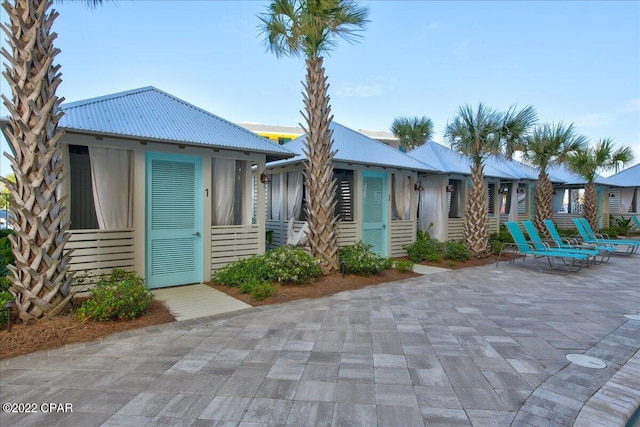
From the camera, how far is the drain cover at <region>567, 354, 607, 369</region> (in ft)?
11.0

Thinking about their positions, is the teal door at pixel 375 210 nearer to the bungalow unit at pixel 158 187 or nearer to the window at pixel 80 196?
the bungalow unit at pixel 158 187

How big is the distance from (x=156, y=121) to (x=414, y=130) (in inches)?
605

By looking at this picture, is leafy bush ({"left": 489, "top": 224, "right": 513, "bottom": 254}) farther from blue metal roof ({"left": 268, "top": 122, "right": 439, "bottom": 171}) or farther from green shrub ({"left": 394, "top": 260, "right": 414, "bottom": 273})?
green shrub ({"left": 394, "top": 260, "right": 414, "bottom": 273})

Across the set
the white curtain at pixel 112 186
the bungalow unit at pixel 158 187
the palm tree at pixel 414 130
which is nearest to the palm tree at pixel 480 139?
the bungalow unit at pixel 158 187

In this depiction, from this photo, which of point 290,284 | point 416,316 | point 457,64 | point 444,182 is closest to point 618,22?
point 457,64

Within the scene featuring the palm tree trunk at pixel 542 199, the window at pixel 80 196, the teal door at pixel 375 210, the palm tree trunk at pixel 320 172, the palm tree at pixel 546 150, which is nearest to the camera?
the window at pixel 80 196

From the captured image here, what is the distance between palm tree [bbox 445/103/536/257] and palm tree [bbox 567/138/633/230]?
6.51 m

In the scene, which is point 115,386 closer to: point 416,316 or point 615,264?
point 416,316

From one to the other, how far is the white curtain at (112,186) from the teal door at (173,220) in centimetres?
36

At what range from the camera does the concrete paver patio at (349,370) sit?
250 cm

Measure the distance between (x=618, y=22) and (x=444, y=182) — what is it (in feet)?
20.9

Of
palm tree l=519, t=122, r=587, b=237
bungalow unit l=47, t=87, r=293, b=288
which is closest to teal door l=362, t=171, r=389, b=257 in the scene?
bungalow unit l=47, t=87, r=293, b=288

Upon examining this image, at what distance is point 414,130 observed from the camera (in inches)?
754

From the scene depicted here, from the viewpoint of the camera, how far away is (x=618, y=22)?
951 cm
